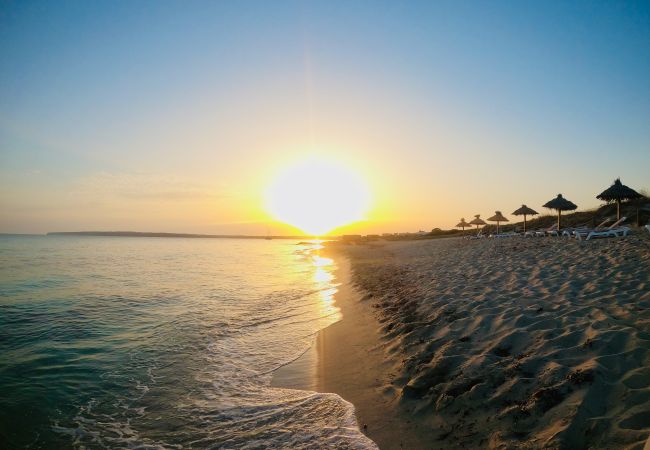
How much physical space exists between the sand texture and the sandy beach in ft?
0.05

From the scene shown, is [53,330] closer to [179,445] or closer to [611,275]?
[179,445]

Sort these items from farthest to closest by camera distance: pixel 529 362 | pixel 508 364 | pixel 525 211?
pixel 525 211, pixel 508 364, pixel 529 362

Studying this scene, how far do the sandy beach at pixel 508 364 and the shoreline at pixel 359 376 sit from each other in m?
Result: 0.03

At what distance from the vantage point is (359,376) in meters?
6.72

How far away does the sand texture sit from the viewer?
151 inches

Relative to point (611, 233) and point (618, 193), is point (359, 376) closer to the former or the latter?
point (611, 233)

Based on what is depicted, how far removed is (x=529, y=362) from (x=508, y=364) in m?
0.29

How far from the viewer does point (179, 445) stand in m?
4.95

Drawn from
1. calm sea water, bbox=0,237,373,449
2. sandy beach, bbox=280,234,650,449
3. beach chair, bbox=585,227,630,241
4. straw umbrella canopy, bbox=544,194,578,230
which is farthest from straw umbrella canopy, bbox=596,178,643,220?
calm sea water, bbox=0,237,373,449

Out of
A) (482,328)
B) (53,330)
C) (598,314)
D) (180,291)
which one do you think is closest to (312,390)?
(482,328)

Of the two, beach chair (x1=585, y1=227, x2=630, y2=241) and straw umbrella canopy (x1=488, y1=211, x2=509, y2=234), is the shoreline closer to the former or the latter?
beach chair (x1=585, y1=227, x2=630, y2=241)

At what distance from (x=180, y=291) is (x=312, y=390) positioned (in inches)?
609

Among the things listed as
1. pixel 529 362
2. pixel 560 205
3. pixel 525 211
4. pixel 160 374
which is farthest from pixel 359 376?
pixel 525 211

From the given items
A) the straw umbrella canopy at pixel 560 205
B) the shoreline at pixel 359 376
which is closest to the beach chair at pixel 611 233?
the straw umbrella canopy at pixel 560 205
